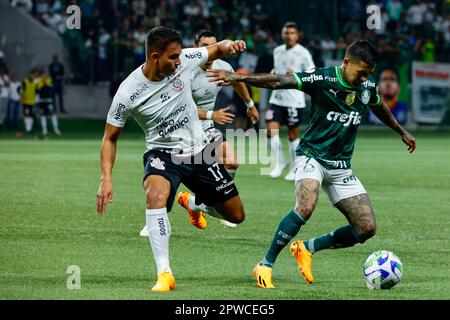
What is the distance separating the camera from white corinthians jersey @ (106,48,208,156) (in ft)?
30.9

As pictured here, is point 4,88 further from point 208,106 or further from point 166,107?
point 166,107

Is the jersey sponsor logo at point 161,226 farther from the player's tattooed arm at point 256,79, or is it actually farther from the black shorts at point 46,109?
the black shorts at point 46,109

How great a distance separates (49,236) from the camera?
12469 mm

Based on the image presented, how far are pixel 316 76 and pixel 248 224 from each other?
437 cm

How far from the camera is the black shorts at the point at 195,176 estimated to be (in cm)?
952

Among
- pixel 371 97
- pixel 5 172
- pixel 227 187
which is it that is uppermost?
pixel 371 97

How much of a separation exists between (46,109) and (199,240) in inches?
876

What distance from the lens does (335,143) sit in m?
9.83

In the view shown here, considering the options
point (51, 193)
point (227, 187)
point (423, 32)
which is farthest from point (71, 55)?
point (227, 187)

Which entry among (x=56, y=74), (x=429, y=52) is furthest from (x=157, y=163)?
(x=429, y=52)

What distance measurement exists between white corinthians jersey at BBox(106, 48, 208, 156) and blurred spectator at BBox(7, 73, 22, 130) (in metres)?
26.1

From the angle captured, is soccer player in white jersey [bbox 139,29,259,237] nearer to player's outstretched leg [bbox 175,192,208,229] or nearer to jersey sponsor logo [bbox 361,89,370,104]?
player's outstretched leg [bbox 175,192,208,229]

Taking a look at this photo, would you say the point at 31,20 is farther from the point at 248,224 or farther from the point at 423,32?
the point at 248,224

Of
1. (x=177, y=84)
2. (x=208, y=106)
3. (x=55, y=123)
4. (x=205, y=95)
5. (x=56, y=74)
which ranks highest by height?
(x=177, y=84)
